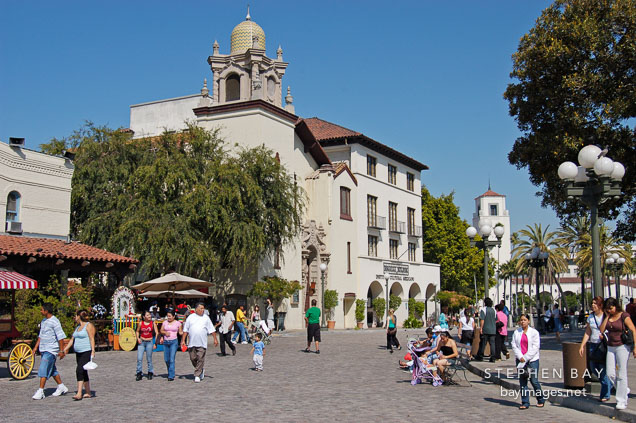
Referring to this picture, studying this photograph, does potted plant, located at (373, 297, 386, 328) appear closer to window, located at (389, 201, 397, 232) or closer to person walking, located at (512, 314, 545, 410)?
window, located at (389, 201, 397, 232)

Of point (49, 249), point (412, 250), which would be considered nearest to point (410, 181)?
point (412, 250)

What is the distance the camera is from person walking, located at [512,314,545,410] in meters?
11.2

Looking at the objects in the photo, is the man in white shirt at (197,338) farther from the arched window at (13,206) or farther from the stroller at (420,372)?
the arched window at (13,206)

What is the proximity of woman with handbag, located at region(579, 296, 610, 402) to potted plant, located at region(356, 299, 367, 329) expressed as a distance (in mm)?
37728

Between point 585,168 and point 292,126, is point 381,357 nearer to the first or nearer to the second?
point 585,168

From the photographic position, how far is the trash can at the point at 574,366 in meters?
12.1

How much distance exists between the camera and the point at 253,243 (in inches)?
1334

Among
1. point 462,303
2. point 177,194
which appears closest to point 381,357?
point 177,194

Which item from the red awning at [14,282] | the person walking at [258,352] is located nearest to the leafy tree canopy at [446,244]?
A: the person walking at [258,352]

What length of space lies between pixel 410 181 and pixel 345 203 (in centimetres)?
1362

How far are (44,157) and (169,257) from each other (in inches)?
277

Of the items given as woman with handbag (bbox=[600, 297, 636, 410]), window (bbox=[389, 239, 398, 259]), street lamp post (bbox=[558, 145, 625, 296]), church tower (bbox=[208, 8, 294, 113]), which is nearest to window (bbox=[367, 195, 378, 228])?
window (bbox=[389, 239, 398, 259])

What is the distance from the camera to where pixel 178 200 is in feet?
109

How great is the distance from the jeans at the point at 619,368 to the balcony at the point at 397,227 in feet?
149
